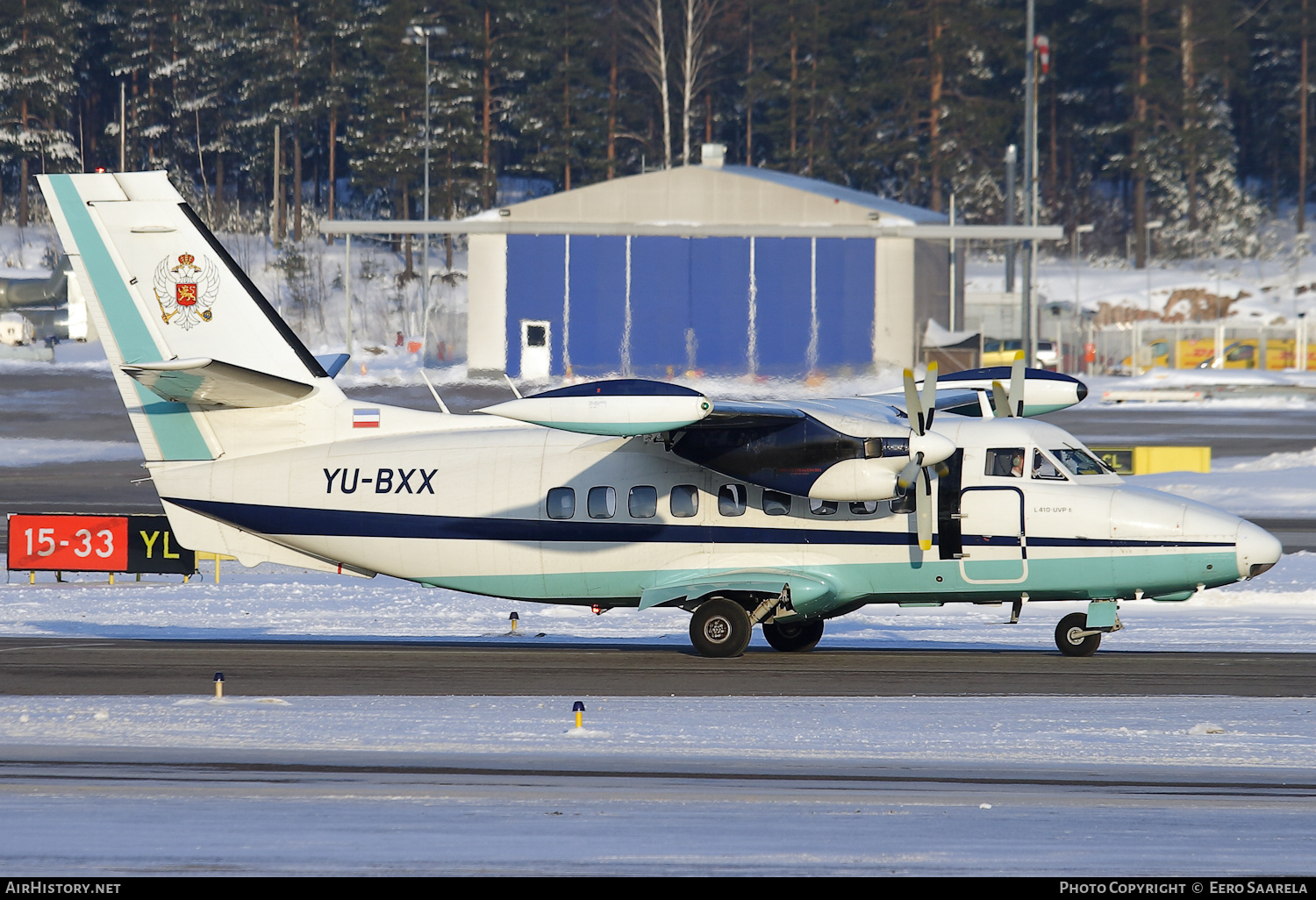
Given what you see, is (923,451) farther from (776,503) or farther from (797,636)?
(797,636)

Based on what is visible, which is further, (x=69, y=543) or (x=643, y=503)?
(x=69, y=543)

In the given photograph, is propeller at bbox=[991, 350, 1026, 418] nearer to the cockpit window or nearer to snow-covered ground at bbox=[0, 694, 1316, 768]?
the cockpit window

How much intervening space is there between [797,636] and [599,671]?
316cm

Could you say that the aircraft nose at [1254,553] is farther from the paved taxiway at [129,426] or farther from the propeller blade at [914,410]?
the paved taxiway at [129,426]

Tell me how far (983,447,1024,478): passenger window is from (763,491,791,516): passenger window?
→ 8.01 ft

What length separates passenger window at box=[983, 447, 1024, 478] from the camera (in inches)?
699

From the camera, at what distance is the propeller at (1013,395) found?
62.7 ft

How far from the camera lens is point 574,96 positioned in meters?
91.4

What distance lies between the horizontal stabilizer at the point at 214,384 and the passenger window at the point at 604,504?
157 inches

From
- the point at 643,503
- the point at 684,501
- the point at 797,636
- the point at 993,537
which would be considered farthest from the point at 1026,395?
the point at 643,503

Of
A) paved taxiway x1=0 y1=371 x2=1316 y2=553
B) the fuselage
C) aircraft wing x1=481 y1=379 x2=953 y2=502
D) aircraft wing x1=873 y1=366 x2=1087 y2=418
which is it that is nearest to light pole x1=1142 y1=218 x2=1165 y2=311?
paved taxiway x1=0 y1=371 x2=1316 y2=553

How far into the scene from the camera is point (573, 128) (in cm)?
8981

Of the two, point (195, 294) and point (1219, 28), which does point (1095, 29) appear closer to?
point (1219, 28)

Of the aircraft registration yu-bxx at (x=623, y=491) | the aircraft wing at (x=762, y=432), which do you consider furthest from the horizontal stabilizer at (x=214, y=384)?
the aircraft wing at (x=762, y=432)
